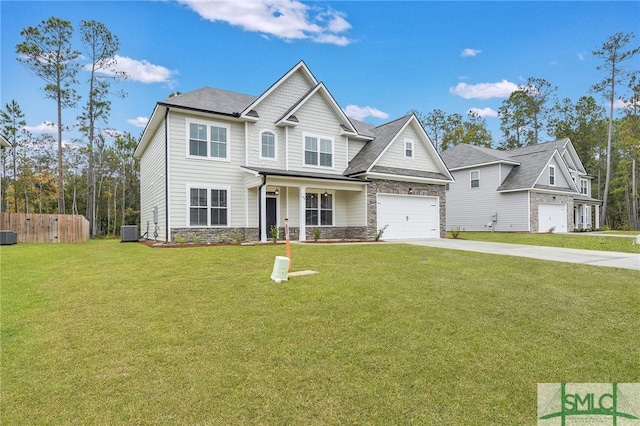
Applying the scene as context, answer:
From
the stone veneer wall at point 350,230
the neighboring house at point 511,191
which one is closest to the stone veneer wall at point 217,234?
the stone veneer wall at point 350,230

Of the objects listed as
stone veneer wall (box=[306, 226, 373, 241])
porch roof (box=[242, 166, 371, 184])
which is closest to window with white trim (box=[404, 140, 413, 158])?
porch roof (box=[242, 166, 371, 184])

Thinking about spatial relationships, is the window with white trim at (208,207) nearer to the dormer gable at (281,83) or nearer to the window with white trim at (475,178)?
the dormer gable at (281,83)

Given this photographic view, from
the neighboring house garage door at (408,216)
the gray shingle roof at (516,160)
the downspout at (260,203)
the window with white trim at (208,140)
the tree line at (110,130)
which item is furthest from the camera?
the gray shingle roof at (516,160)

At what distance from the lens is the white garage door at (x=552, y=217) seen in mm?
24625

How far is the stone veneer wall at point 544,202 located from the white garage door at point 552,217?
1.08 ft

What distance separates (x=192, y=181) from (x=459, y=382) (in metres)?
13.5

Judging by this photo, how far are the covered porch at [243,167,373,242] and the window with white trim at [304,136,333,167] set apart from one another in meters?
0.96

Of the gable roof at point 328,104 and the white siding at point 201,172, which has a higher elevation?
the gable roof at point 328,104

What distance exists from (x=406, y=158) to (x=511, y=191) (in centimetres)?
1076

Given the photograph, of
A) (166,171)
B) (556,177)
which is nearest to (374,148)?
(166,171)

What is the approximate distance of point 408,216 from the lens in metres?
18.1

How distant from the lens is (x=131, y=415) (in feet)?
8.49

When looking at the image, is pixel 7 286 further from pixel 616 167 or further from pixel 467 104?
pixel 616 167

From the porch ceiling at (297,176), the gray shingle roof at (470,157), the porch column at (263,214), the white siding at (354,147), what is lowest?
the porch column at (263,214)
